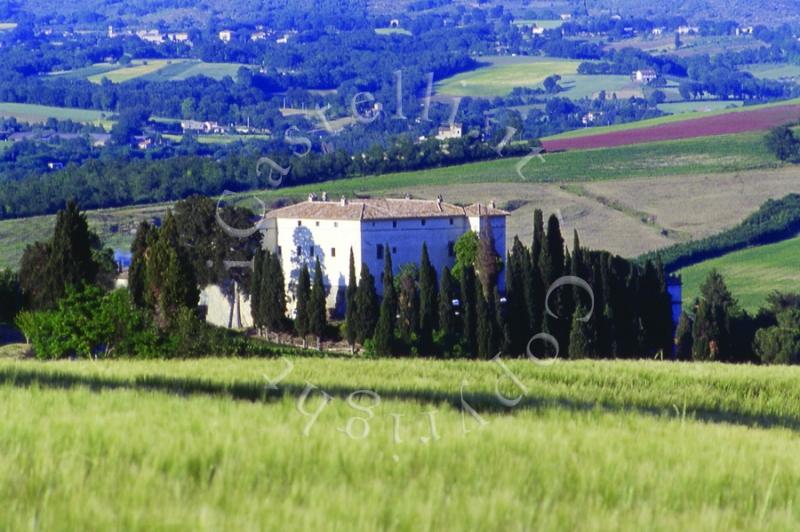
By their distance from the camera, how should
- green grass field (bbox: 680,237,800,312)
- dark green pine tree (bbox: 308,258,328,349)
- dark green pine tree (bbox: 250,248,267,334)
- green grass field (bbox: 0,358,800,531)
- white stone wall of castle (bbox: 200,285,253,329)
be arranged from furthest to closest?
1. green grass field (bbox: 680,237,800,312)
2. white stone wall of castle (bbox: 200,285,253,329)
3. dark green pine tree (bbox: 250,248,267,334)
4. dark green pine tree (bbox: 308,258,328,349)
5. green grass field (bbox: 0,358,800,531)

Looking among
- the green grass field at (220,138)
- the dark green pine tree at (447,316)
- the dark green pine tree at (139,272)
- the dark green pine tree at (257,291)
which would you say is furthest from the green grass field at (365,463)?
the green grass field at (220,138)

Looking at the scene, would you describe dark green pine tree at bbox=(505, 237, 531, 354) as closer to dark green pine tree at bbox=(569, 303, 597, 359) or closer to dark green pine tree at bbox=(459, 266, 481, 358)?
dark green pine tree at bbox=(459, 266, 481, 358)

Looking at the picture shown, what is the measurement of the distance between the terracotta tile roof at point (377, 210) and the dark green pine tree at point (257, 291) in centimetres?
801

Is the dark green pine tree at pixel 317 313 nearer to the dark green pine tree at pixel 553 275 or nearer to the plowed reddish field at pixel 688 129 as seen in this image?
the dark green pine tree at pixel 553 275

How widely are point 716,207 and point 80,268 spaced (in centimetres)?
7115

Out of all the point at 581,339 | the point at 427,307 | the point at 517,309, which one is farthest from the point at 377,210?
the point at 581,339

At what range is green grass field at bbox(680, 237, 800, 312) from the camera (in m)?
81.6

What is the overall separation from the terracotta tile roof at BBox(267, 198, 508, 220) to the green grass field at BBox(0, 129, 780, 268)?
23.3 meters

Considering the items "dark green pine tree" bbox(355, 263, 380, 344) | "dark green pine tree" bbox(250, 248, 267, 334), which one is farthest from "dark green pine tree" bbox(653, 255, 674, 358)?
"dark green pine tree" bbox(250, 248, 267, 334)

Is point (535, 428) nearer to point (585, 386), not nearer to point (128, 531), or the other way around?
point (128, 531)

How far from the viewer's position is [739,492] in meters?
9.18

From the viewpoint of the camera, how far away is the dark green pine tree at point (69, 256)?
137 feet

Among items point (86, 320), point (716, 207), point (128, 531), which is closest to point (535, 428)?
point (128, 531)

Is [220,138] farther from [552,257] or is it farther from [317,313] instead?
[552,257]
